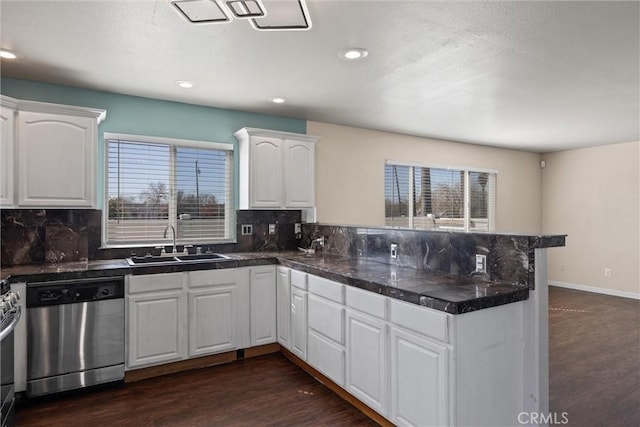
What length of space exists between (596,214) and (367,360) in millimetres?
6064

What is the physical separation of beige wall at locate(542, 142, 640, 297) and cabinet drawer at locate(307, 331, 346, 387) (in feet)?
19.0

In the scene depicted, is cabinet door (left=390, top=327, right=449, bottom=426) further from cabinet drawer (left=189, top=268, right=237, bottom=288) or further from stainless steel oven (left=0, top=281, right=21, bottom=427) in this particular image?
stainless steel oven (left=0, top=281, right=21, bottom=427)

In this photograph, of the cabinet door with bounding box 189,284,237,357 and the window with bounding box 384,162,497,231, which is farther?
the window with bounding box 384,162,497,231

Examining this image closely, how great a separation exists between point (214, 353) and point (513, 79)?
11.6 feet

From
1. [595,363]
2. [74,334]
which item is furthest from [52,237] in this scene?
[595,363]

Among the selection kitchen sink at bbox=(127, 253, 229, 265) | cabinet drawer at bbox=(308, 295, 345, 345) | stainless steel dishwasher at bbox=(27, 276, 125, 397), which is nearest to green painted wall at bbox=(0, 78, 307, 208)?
kitchen sink at bbox=(127, 253, 229, 265)

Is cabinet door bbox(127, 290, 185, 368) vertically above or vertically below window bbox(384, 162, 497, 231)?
below

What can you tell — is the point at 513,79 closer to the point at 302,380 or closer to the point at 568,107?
the point at 568,107

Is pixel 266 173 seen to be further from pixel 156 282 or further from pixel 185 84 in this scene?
pixel 156 282

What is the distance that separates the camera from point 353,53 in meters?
2.73

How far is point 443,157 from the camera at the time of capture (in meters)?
6.15

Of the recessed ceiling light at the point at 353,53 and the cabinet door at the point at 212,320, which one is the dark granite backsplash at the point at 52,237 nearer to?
the cabinet door at the point at 212,320

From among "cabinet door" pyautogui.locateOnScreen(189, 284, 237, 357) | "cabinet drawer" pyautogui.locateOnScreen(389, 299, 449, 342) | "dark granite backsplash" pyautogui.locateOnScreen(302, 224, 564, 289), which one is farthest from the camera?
"cabinet door" pyautogui.locateOnScreen(189, 284, 237, 357)

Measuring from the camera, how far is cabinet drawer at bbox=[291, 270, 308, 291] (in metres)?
3.21
